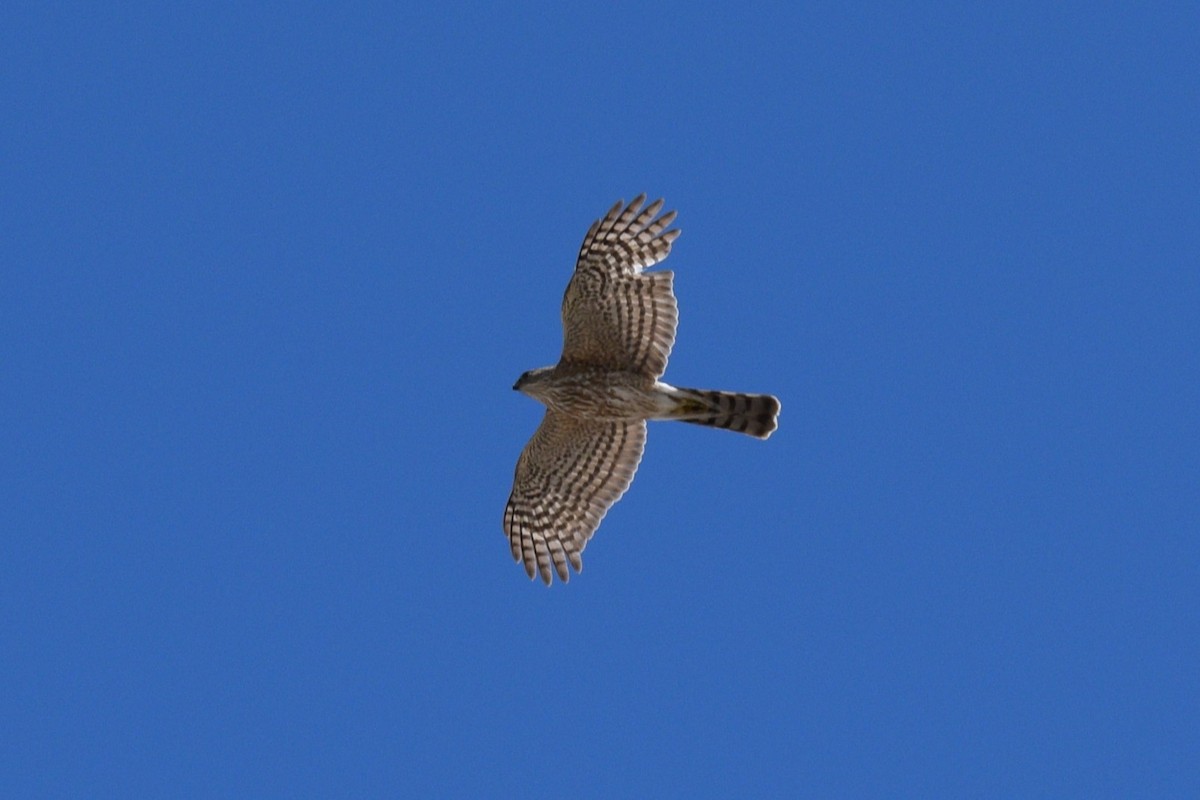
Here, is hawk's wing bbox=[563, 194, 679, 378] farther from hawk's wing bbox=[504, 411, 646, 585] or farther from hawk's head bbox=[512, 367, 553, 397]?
hawk's wing bbox=[504, 411, 646, 585]

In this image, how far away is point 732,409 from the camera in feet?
55.8

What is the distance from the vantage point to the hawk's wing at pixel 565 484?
17641 mm

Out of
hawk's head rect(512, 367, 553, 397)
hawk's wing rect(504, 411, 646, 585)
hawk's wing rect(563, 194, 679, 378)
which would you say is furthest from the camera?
hawk's wing rect(504, 411, 646, 585)

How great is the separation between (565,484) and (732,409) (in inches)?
75.6

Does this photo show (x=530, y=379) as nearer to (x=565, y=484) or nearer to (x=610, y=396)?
(x=610, y=396)

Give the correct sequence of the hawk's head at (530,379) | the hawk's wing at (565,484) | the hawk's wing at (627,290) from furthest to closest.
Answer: the hawk's wing at (565,484), the hawk's head at (530,379), the hawk's wing at (627,290)

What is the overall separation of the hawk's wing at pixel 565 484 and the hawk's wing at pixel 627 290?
0.87 meters

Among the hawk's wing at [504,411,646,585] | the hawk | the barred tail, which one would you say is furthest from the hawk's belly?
the hawk's wing at [504,411,646,585]

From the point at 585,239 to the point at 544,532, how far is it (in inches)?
116

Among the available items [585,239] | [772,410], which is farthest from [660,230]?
[772,410]

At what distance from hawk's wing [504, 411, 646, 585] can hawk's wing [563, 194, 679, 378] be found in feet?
2.86

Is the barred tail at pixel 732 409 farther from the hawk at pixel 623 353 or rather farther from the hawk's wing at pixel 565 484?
the hawk's wing at pixel 565 484

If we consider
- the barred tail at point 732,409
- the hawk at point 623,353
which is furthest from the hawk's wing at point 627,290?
the barred tail at point 732,409

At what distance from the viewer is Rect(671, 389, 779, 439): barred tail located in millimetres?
16969
